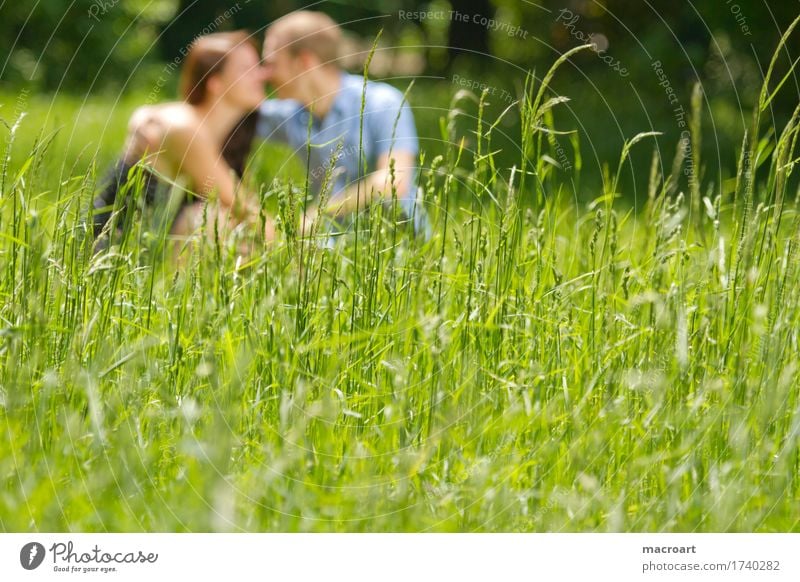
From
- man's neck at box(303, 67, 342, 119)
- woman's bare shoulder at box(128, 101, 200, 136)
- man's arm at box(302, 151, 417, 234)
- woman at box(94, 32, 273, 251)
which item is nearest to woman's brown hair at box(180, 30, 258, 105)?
woman at box(94, 32, 273, 251)

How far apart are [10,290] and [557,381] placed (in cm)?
126

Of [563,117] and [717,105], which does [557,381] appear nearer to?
[563,117]

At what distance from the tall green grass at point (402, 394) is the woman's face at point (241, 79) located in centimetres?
191

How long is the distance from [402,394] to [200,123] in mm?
2387

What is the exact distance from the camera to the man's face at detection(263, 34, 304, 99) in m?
3.98

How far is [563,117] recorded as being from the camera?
8969 millimetres

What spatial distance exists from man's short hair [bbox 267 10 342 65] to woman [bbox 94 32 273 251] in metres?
0.18

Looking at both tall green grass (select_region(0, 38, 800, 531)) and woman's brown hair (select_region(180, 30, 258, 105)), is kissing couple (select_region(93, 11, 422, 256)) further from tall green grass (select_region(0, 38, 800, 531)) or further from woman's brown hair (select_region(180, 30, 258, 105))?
tall green grass (select_region(0, 38, 800, 531))

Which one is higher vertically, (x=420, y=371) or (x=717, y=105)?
(x=717, y=105)

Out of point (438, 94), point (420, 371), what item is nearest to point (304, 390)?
point (420, 371)
